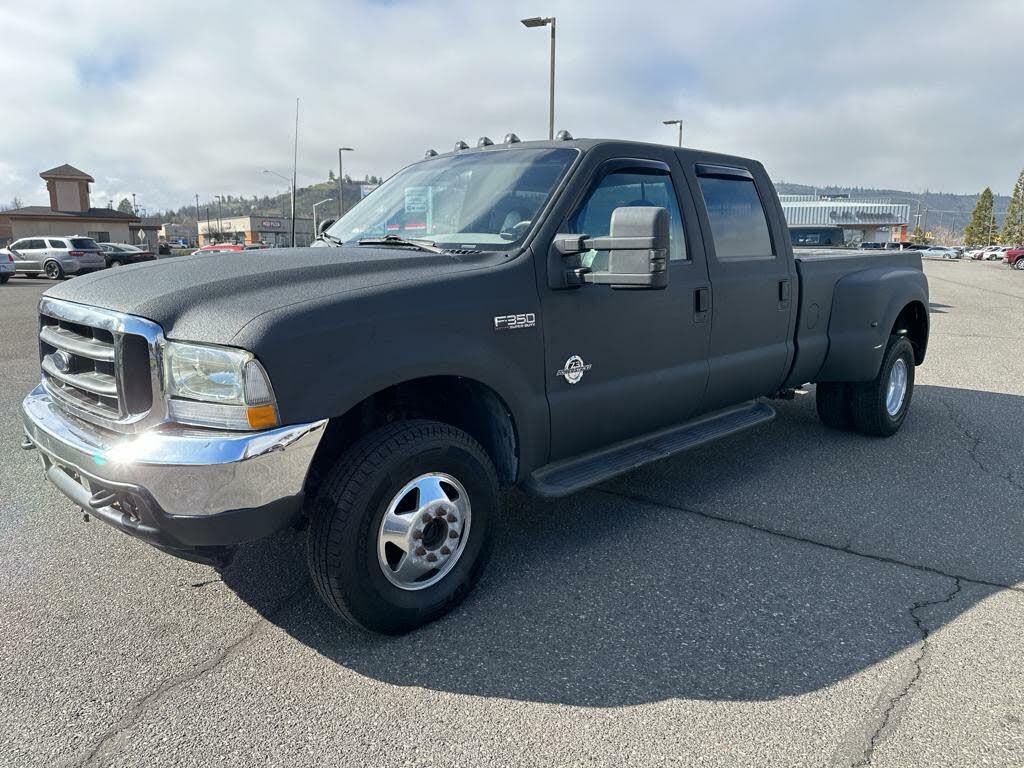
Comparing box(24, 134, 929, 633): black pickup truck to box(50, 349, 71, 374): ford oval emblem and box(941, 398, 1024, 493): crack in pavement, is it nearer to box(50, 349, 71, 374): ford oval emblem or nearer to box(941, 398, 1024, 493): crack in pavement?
box(50, 349, 71, 374): ford oval emblem

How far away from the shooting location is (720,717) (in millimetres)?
2459

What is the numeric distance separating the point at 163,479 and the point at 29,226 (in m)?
63.5

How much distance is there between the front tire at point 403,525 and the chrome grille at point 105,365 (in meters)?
0.70

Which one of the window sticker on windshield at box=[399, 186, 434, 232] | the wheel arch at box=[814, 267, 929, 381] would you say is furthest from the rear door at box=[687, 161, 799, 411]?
the window sticker on windshield at box=[399, 186, 434, 232]

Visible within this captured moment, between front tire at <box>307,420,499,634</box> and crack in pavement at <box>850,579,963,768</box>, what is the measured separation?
154 cm

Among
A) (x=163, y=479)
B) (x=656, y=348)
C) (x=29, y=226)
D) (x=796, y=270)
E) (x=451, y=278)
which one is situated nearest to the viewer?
(x=163, y=479)

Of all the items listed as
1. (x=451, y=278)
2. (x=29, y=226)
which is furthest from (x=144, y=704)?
(x=29, y=226)

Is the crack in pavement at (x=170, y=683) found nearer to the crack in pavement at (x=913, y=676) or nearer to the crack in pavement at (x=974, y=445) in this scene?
the crack in pavement at (x=913, y=676)

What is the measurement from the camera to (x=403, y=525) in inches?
111

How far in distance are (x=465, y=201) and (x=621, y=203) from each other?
2.55 feet

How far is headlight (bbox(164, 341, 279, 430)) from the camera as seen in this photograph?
243 centimetres

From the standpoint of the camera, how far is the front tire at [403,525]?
2.67 meters

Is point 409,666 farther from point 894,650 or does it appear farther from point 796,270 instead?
point 796,270

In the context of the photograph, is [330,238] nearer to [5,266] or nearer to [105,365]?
[105,365]
